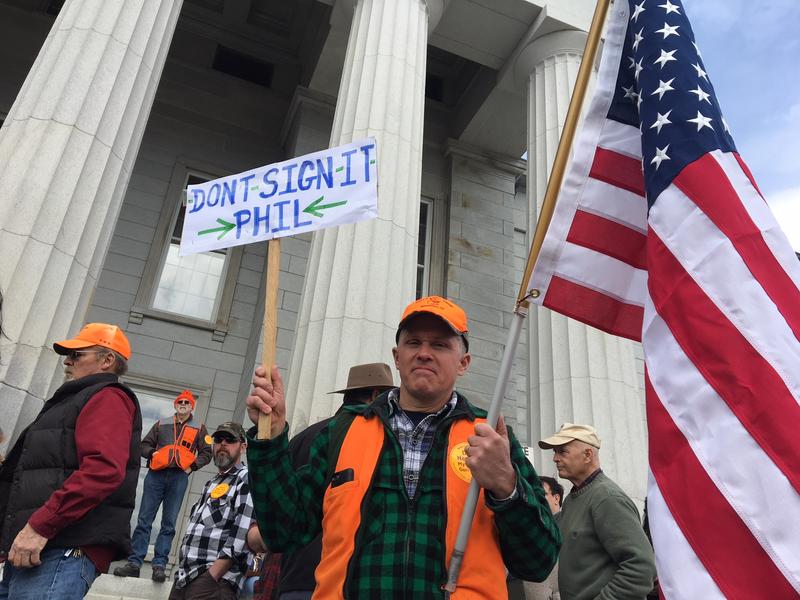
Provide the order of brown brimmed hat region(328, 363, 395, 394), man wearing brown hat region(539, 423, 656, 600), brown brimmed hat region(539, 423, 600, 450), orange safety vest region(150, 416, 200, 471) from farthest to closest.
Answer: orange safety vest region(150, 416, 200, 471), brown brimmed hat region(539, 423, 600, 450), brown brimmed hat region(328, 363, 395, 394), man wearing brown hat region(539, 423, 656, 600)

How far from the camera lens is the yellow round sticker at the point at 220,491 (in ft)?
16.0

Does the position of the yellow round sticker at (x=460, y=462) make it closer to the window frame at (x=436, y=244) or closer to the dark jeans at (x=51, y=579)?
the dark jeans at (x=51, y=579)

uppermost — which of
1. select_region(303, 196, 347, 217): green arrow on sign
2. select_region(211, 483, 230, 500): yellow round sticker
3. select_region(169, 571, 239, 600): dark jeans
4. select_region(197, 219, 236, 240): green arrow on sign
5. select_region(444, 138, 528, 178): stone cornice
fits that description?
select_region(444, 138, 528, 178): stone cornice

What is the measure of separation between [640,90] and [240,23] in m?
14.3

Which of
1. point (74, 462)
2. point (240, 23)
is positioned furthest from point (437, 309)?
point (240, 23)

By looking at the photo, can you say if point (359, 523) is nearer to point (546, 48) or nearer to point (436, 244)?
point (546, 48)

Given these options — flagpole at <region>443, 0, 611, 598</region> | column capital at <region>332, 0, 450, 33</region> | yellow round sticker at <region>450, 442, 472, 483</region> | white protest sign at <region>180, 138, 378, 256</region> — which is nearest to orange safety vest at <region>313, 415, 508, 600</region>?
yellow round sticker at <region>450, 442, 472, 483</region>

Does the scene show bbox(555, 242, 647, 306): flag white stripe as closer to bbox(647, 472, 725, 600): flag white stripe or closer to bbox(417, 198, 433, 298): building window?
bbox(647, 472, 725, 600): flag white stripe

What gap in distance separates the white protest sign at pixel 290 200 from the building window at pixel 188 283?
1038 centimetres

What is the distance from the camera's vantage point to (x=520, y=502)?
6.85 feet

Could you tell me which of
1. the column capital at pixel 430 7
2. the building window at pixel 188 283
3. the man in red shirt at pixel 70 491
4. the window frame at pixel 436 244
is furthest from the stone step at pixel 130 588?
the column capital at pixel 430 7

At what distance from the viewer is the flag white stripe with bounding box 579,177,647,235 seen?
3098 millimetres

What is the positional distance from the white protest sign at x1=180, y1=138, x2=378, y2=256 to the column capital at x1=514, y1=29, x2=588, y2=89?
1006 centimetres

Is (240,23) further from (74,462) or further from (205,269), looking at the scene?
(74,462)
